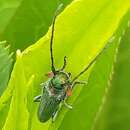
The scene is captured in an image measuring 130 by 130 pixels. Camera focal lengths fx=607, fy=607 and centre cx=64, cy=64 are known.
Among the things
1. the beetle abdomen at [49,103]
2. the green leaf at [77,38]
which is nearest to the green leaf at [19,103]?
the green leaf at [77,38]

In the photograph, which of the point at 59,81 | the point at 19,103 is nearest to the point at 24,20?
the point at 59,81

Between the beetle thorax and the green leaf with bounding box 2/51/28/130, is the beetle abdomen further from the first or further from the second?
the green leaf with bounding box 2/51/28/130

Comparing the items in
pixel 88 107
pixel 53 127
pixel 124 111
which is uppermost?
pixel 53 127

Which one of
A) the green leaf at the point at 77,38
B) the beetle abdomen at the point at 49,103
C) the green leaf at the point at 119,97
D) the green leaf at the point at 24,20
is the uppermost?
the green leaf at the point at 77,38

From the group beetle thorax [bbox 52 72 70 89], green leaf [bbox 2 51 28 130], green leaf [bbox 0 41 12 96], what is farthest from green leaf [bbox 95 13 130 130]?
green leaf [bbox 2 51 28 130]

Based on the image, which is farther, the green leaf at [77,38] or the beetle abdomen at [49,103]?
the beetle abdomen at [49,103]

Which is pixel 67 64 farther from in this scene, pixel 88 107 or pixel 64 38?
pixel 88 107

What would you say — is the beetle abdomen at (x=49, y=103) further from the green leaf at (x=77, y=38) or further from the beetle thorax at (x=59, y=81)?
the green leaf at (x=77, y=38)

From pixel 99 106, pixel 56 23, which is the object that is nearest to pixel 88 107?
pixel 99 106
